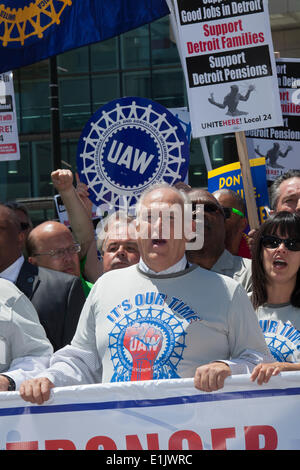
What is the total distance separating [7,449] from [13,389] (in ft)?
0.76

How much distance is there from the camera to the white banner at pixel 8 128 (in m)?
8.09

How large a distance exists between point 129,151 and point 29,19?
160 cm

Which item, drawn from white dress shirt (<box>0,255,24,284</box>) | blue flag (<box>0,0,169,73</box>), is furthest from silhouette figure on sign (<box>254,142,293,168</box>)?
white dress shirt (<box>0,255,24,284</box>)

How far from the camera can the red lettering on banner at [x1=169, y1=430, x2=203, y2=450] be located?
3.15m

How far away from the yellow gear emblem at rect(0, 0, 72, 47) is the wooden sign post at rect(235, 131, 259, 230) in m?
1.79

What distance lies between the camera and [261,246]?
3.86 m

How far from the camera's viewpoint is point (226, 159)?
8.03m

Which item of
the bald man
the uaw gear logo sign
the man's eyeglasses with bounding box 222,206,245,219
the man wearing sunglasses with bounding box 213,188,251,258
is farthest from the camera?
the uaw gear logo sign

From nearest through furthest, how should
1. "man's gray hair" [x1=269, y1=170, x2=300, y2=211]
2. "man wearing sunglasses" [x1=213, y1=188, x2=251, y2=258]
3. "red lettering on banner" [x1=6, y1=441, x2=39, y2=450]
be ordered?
"red lettering on banner" [x1=6, y1=441, x2=39, y2=450], "man's gray hair" [x1=269, y1=170, x2=300, y2=211], "man wearing sunglasses" [x1=213, y1=188, x2=251, y2=258]

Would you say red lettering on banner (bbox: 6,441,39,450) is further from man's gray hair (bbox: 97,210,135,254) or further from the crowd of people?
man's gray hair (bbox: 97,210,135,254)

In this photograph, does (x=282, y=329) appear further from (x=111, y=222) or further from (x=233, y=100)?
(x=233, y=100)

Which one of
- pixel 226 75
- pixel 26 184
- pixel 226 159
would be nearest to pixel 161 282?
pixel 226 75

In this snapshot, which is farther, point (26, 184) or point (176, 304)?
point (26, 184)
